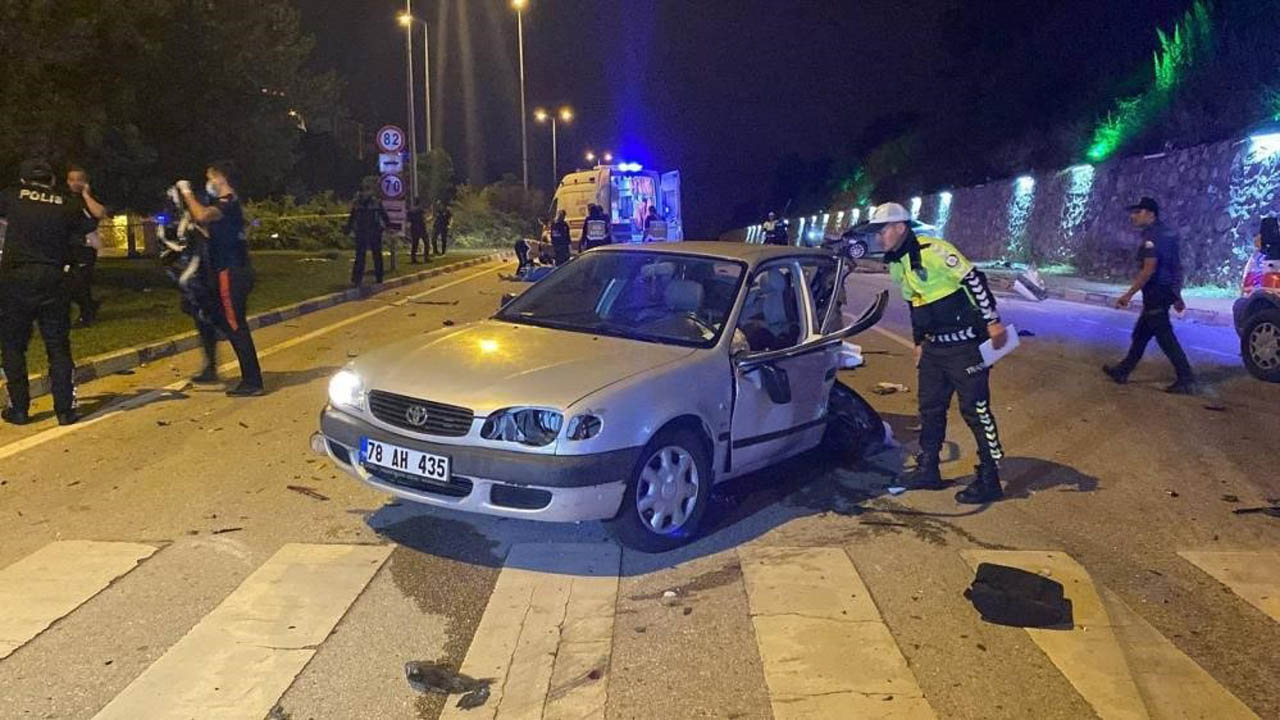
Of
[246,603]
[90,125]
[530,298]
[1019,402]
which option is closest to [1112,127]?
[1019,402]

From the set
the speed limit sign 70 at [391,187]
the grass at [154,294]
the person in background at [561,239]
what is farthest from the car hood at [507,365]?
the speed limit sign 70 at [391,187]

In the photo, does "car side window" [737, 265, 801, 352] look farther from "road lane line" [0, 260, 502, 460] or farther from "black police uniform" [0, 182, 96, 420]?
"black police uniform" [0, 182, 96, 420]

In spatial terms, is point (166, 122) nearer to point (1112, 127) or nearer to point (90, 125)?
point (90, 125)

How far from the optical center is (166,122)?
60.4ft

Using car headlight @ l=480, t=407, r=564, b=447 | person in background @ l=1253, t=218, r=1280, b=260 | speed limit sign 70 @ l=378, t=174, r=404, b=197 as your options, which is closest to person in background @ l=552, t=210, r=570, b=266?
speed limit sign 70 @ l=378, t=174, r=404, b=197

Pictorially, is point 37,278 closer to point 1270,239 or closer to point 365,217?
point 1270,239

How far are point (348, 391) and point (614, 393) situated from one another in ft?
4.75

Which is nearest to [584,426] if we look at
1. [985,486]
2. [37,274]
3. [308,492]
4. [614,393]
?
[614,393]

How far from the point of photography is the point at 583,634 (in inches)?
170

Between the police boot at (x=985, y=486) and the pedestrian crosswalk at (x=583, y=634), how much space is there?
910mm

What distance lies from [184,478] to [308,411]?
208 centimetres

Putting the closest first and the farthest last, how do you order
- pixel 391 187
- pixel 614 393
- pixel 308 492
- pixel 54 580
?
pixel 54 580 < pixel 614 393 < pixel 308 492 < pixel 391 187

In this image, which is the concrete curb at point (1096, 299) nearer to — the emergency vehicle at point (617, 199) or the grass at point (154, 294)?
the emergency vehicle at point (617, 199)

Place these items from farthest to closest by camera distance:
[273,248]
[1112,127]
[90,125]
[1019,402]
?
1. [273,248]
2. [1112,127]
3. [90,125]
4. [1019,402]
